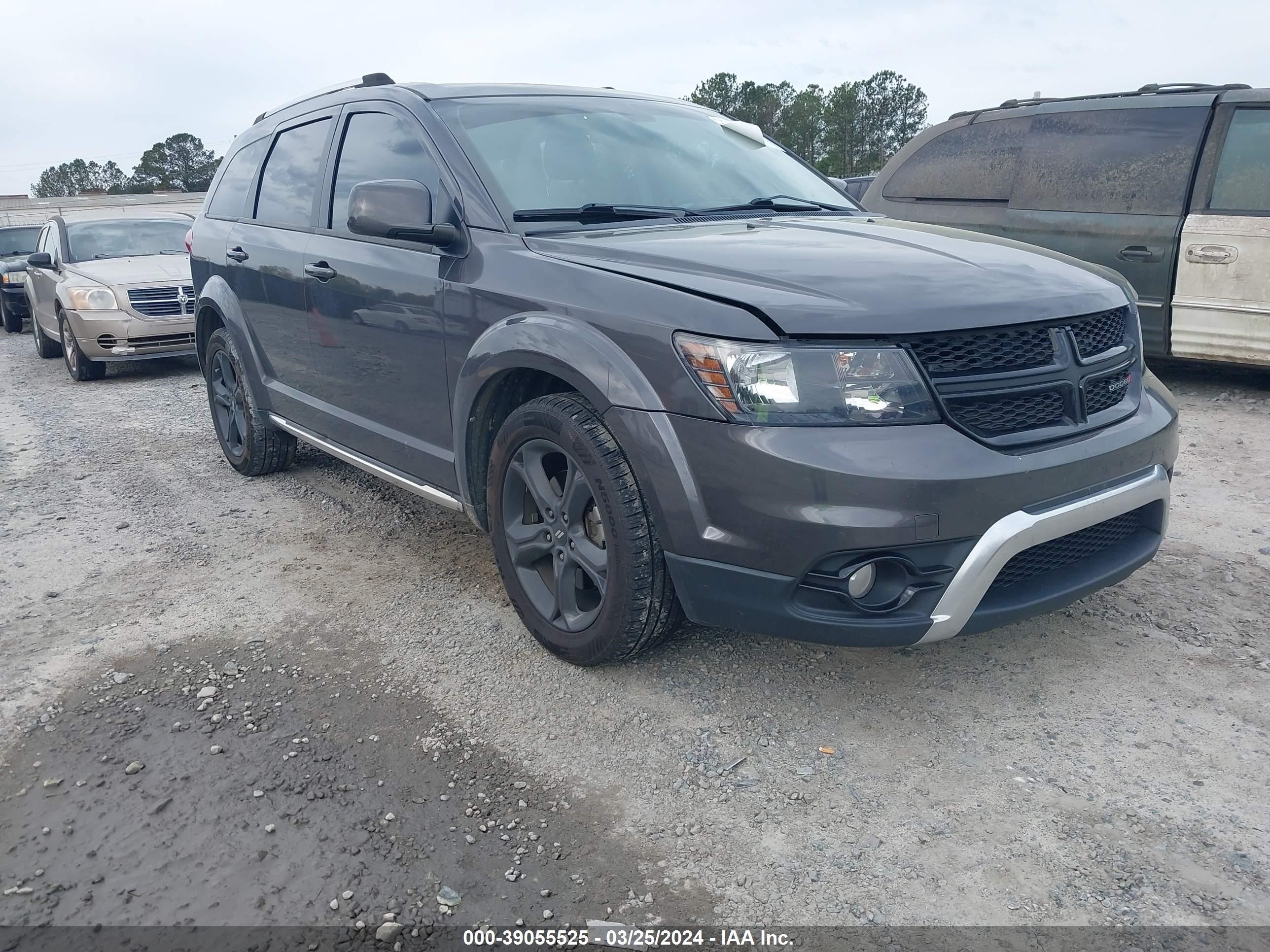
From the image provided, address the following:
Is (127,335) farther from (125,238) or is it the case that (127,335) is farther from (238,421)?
(238,421)

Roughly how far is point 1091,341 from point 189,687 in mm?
2903

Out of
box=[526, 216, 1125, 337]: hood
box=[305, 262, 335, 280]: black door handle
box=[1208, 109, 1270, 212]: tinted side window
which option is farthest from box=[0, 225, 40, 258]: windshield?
box=[1208, 109, 1270, 212]: tinted side window

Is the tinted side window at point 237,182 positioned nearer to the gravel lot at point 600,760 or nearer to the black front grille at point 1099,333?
the gravel lot at point 600,760

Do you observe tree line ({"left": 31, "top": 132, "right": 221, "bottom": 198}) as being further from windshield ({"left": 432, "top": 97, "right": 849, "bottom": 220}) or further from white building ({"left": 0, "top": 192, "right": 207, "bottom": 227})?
windshield ({"left": 432, "top": 97, "right": 849, "bottom": 220})

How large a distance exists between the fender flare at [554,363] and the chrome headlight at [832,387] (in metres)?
0.29

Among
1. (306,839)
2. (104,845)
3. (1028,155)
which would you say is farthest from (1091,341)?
(1028,155)

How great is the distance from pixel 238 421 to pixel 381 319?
7.12 feet

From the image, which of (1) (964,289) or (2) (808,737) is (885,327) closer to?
(1) (964,289)

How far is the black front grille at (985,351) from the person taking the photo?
241cm

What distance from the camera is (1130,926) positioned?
6.51 ft

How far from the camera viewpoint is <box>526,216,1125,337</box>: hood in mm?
2406

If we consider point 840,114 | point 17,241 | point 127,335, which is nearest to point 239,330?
point 127,335

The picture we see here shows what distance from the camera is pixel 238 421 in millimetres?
5371

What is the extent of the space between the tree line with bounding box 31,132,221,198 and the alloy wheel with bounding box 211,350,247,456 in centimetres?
7454
